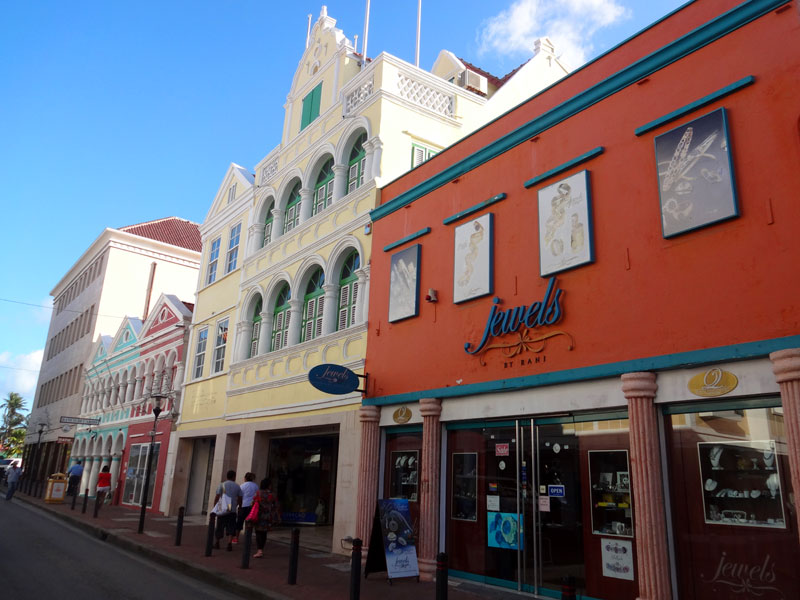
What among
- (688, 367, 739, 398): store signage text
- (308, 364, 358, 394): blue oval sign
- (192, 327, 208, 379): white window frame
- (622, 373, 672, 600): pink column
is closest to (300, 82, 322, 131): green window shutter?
(192, 327, 208, 379): white window frame

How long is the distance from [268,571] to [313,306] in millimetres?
7177

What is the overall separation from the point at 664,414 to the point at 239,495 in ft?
32.0

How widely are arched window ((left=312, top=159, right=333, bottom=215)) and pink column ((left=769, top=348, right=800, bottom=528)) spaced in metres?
12.3

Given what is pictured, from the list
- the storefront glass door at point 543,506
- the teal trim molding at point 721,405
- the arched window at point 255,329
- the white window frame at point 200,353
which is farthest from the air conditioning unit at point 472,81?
the teal trim molding at point 721,405

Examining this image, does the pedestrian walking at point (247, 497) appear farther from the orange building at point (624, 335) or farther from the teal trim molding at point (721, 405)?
the teal trim molding at point (721, 405)

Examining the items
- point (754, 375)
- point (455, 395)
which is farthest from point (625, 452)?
point (455, 395)

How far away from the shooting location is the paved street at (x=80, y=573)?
8938 mm

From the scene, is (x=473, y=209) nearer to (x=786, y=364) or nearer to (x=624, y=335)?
(x=624, y=335)

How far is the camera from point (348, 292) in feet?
49.7

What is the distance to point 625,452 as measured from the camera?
8.16m

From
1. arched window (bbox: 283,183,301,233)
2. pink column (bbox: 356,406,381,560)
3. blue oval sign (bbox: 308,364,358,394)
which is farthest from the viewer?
arched window (bbox: 283,183,301,233)

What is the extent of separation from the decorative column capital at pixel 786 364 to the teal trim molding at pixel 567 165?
13.0 ft

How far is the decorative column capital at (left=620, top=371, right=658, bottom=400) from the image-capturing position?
25.6ft

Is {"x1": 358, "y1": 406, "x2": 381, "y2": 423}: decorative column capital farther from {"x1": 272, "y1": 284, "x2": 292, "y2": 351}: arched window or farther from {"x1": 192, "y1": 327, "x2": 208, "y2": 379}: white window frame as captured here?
{"x1": 192, "y1": 327, "x2": 208, "y2": 379}: white window frame
